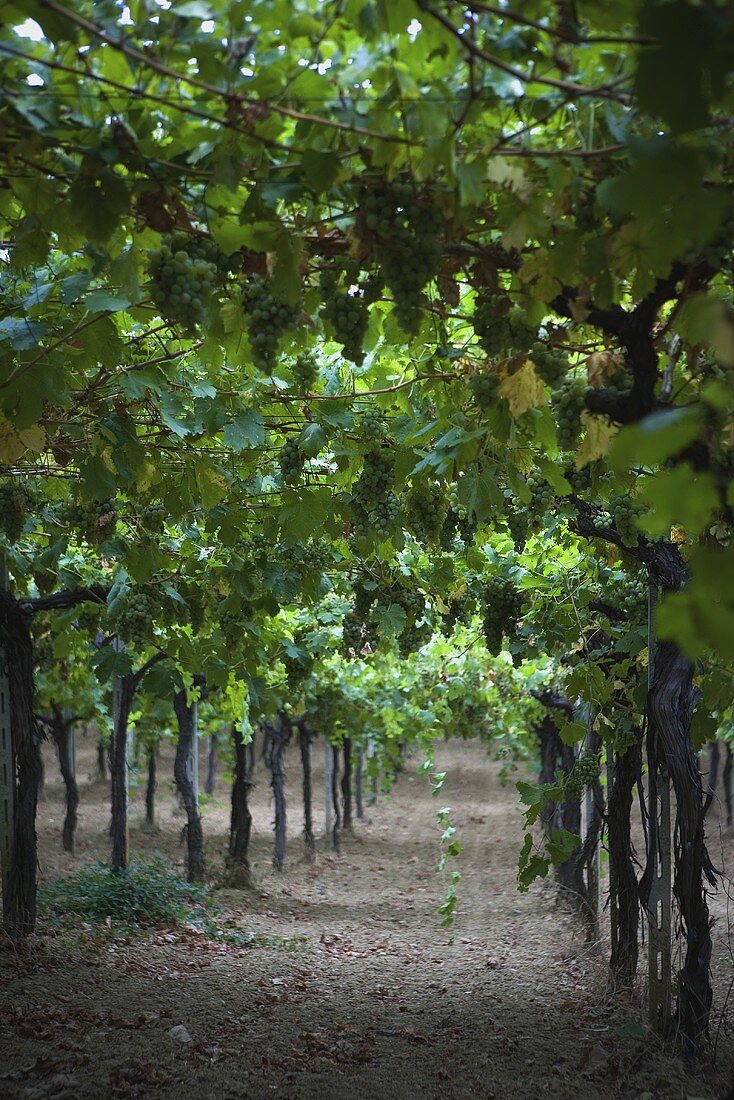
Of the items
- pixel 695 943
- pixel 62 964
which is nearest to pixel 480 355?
pixel 695 943

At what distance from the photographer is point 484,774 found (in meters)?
28.9

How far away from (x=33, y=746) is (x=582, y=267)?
5951 mm

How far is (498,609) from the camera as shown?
272 inches

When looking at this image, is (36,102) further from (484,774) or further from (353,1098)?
(484,774)

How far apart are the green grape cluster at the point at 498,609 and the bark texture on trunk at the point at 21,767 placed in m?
3.55

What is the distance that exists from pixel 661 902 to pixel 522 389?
9.90ft

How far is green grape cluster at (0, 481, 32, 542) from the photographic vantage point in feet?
16.6

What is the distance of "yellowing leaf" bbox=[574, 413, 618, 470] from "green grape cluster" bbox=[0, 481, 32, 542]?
3267 millimetres

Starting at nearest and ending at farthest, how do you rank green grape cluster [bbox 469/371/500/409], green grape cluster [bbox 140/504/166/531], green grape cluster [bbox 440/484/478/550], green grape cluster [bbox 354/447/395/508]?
1. green grape cluster [bbox 469/371/500/409]
2. green grape cluster [bbox 354/447/395/508]
3. green grape cluster [bbox 440/484/478/550]
4. green grape cluster [bbox 140/504/166/531]

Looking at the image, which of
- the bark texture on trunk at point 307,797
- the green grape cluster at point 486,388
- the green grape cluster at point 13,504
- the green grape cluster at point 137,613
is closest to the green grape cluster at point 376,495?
the green grape cluster at point 486,388

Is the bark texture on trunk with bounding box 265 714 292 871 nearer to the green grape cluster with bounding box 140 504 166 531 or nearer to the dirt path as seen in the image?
the dirt path

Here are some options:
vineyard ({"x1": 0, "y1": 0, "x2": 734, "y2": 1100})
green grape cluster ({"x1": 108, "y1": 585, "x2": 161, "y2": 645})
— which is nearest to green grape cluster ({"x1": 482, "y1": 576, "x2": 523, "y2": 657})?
vineyard ({"x1": 0, "y1": 0, "x2": 734, "y2": 1100})

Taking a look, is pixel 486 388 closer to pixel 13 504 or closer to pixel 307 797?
pixel 13 504

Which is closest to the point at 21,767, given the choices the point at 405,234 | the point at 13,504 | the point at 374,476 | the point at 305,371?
the point at 13,504
